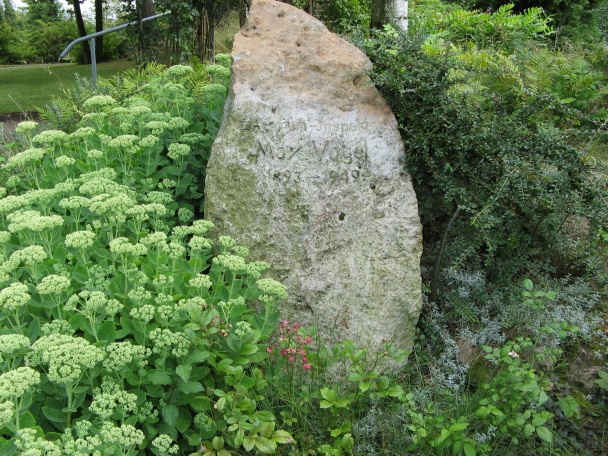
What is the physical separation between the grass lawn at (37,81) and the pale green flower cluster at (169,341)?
43.2ft

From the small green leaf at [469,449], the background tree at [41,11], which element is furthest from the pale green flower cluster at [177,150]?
the background tree at [41,11]

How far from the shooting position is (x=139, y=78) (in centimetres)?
699

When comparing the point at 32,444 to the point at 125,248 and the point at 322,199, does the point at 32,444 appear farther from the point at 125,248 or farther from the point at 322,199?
the point at 322,199

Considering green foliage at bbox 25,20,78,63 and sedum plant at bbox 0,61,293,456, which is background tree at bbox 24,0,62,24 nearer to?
green foliage at bbox 25,20,78,63

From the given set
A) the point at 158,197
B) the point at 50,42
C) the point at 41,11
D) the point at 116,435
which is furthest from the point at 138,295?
the point at 41,11

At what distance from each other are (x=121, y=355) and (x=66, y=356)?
28 centimetres

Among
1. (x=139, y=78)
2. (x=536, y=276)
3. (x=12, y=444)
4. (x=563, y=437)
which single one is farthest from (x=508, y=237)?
Result: (x=139, y=78)

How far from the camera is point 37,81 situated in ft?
59.7

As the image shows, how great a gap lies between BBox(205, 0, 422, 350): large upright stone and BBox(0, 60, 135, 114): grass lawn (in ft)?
39.3

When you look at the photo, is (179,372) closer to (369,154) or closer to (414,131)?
(369,154)

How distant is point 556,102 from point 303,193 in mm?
1953

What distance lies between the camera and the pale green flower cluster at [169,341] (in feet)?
9.01

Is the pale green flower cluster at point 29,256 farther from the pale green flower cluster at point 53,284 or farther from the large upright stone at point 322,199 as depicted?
the large upright stone at point 322,199

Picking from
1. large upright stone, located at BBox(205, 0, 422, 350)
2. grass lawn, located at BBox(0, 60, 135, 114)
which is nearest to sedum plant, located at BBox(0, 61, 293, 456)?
large upright stone, located at BBox(205, 0, 422, 350)
